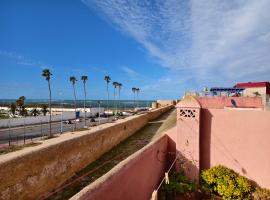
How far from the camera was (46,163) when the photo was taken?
324 inches

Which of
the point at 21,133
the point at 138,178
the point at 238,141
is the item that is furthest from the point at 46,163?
the point at 21,133

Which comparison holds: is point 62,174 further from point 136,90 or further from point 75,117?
point 136,90

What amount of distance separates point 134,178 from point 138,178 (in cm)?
36

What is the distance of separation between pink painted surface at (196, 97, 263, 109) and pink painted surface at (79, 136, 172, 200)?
4.14 meters

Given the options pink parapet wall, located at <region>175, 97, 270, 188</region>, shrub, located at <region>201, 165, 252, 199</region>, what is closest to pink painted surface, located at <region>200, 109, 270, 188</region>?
pink parapet wall, located at <region>175, 97, 270, 188</region>

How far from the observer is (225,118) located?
9.86m

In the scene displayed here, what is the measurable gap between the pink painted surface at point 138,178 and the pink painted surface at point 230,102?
4.14 meters

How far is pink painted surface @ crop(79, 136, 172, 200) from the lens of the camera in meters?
4.88

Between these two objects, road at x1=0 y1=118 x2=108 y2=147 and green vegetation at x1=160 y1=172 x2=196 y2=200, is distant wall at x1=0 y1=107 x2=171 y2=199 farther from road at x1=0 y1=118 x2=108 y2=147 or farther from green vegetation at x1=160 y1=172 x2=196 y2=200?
road at x1=0 y1=118 x2=108 y2=147

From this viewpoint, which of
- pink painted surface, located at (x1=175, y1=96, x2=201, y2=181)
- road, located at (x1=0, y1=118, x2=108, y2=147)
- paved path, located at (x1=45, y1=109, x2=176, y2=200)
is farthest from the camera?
road, located at (x1=0, y1=118, x2=108, y2=147)

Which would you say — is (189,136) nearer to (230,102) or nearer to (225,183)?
(225,183)

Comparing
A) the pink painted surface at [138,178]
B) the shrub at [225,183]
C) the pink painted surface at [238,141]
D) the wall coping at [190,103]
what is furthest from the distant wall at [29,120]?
the shrub at [225,183]

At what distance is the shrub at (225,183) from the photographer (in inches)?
351

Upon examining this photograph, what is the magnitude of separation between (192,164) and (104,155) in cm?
482
